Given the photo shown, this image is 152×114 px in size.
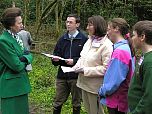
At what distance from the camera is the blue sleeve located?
388cm

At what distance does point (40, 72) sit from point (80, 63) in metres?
5.36

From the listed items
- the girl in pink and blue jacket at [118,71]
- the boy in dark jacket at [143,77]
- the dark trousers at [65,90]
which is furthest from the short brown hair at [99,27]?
the boy in dark jacket at [143,77]

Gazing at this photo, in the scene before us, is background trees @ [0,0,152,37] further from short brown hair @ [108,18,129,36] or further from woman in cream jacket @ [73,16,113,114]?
short brown hair @ [108,18,129,36]

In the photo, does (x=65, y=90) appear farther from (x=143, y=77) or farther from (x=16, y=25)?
(x=143, y=77)

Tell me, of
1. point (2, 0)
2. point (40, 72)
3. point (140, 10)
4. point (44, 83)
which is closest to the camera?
point (44, 83)

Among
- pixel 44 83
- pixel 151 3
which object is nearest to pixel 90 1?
pixel 151 3

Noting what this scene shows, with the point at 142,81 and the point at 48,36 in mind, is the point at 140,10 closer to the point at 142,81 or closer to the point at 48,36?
the point at 48,36

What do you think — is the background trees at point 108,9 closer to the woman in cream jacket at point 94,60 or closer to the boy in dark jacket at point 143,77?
the woman in cream jacket at point 94,60

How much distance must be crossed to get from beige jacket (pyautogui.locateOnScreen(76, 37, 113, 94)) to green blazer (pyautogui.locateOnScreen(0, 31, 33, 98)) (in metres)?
Answer: 0.85

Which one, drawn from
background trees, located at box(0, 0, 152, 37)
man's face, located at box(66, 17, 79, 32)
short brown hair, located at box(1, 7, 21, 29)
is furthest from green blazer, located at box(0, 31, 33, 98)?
background trees, located at box(0, 0, 152, 37)

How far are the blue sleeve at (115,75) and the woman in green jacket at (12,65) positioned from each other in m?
1.10

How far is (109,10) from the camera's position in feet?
57.7

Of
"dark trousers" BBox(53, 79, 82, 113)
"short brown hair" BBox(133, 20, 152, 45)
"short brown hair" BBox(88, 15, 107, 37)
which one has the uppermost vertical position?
"short brown hair" BBox(133, 20, 152, 45)

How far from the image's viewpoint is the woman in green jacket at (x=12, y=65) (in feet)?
13.8
